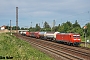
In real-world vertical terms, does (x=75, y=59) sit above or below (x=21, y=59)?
below

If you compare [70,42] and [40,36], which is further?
[40,36]

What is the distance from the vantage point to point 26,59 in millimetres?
15680

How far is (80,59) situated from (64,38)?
24477 millimetres

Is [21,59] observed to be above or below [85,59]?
above

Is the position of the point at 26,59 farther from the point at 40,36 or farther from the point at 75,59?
the point at 40,36

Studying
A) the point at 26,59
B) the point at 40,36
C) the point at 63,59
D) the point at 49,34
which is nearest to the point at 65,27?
the point at 40,36

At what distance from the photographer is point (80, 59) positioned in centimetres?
2391

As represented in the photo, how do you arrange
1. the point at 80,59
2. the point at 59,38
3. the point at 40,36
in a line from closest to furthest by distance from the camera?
the point at 80,59 → the point at 59,38 → the point at 40,36

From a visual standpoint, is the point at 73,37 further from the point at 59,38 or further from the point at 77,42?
the point at 59,38

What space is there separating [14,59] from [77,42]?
1192 inches

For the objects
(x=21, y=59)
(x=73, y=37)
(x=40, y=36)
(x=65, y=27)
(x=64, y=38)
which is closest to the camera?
(x=21, y=59)

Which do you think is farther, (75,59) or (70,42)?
(70,42)

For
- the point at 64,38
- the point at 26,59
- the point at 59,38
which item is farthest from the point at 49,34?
the point at 26,59

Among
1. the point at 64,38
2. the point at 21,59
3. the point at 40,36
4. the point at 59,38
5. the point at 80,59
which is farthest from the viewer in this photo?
the point at 40,36
